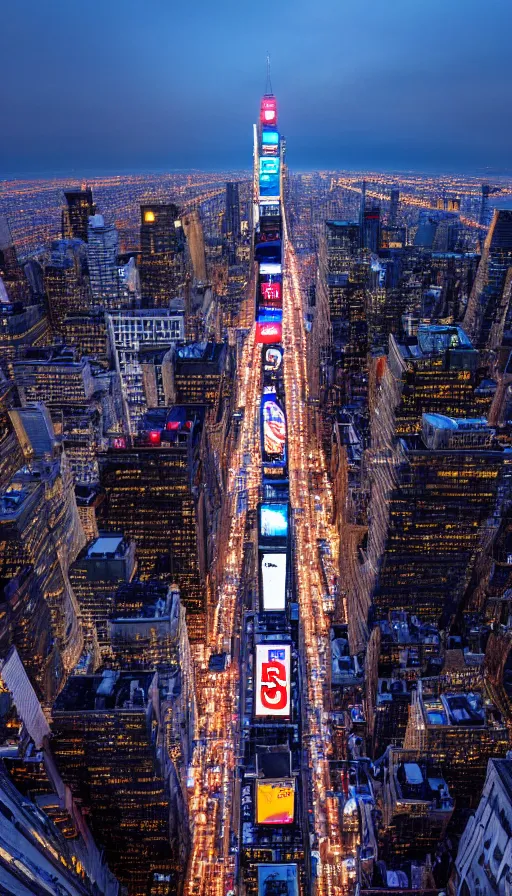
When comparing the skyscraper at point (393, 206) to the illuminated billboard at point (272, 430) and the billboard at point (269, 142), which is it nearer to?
the billboard at point (269, 142)

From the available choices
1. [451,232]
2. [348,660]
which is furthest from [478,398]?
[451,232]

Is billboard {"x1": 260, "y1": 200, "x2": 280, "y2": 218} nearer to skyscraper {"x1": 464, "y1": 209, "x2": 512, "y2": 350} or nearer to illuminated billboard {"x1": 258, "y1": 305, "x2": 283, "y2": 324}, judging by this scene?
illuminated billboard {"x1": 258, "y1": 305, "x2": 283, "y2": 324}

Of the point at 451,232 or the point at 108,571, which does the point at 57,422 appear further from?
the point at 451,232

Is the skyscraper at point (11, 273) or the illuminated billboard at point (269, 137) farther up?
the illuminated billboard at point (269, 137)

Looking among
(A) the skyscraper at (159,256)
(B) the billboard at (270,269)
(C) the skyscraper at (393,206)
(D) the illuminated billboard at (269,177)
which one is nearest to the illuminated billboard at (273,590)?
(B) the billboard at (270,269)

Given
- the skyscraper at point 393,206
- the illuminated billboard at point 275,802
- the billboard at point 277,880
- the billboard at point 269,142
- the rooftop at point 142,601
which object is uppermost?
the billboard at point 269,142

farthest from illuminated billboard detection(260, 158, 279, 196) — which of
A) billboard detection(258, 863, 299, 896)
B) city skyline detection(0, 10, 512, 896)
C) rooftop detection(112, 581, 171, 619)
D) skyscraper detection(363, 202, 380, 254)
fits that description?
billboard detection(258, 863, 299, 896)
